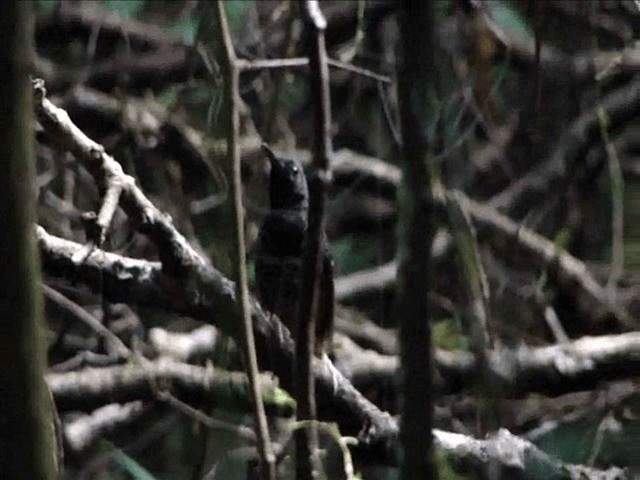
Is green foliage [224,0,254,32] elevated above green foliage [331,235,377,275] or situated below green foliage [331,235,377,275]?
above

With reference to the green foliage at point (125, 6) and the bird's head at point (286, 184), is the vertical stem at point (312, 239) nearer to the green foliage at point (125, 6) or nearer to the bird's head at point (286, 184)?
the bird's head at point (286, 184)

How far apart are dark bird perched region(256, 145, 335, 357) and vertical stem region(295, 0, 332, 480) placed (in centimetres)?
19

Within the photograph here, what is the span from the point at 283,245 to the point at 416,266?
40 centimetres

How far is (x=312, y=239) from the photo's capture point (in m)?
0.42

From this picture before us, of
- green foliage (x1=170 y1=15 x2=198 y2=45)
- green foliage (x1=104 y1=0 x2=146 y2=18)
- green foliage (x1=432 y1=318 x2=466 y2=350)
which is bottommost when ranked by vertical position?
green foliage (x1=432 y1=318 x2=466 y2=350)

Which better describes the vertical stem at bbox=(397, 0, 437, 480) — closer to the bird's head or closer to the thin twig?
the bird's head

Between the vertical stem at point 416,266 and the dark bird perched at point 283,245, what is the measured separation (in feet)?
1.07

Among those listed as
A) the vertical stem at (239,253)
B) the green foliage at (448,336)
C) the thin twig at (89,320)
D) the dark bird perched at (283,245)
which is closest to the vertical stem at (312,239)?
the vertical stem at (239,253)

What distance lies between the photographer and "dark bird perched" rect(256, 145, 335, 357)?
0.72m

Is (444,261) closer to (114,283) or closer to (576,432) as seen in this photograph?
(576,432)

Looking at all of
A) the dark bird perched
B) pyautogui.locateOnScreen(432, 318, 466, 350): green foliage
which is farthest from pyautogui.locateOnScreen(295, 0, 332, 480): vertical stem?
pyautogui.locateOnScreen(432, 318, 466, 350): green foliage

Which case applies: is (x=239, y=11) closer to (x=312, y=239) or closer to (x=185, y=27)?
(x=185, y=27)

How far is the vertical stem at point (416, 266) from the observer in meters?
0.34

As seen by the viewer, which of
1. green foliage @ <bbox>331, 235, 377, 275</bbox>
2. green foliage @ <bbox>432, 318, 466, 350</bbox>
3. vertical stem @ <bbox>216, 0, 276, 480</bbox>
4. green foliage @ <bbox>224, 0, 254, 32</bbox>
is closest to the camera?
vertical stem @ <bbox>216, 0, 276, 480</bbox>
